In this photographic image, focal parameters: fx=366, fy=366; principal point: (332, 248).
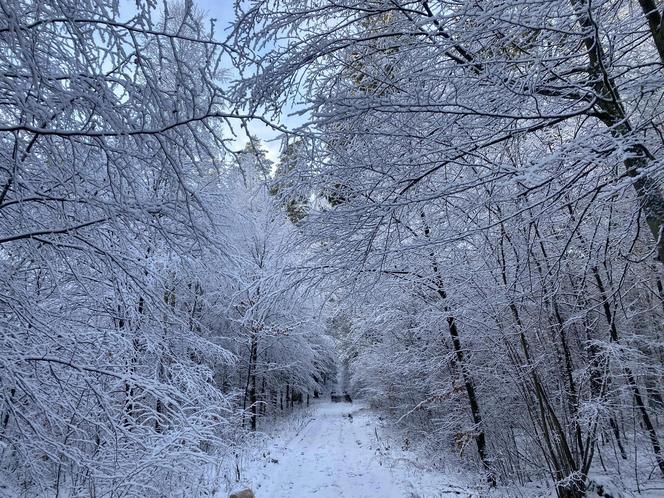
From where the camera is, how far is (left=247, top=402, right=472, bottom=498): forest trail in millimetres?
6785

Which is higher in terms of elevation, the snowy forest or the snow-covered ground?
the snowy forest

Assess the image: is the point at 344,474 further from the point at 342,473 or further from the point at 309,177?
the point at 309,177

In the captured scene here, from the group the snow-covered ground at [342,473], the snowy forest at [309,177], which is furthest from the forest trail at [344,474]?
the snowy forest at [309,177]

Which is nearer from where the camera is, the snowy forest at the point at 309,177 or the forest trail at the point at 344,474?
the snowy forest at the point at 309,177

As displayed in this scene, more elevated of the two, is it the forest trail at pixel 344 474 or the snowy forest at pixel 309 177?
the snowy forest at pixel 309 177

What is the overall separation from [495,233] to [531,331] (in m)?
1.68

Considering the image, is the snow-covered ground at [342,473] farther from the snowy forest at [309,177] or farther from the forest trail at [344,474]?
the snowy forest at [309,177]

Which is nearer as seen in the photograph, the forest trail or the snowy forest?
the snowy forest

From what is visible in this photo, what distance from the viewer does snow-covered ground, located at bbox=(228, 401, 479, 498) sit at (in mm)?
6793

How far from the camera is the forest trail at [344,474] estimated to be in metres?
6.79

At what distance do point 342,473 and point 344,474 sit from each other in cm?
10

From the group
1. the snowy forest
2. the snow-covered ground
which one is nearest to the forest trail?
the snow-covered ground

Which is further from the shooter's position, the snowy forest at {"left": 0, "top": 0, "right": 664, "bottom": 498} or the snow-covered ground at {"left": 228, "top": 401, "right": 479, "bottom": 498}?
the snow-covered ground at {"left": 228, "top": 401, "right": 479, "bottom": 498}

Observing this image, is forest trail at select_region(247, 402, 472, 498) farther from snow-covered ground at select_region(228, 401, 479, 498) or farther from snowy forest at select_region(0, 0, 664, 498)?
snowy forest at select_region(0, 0, 664, 498)
